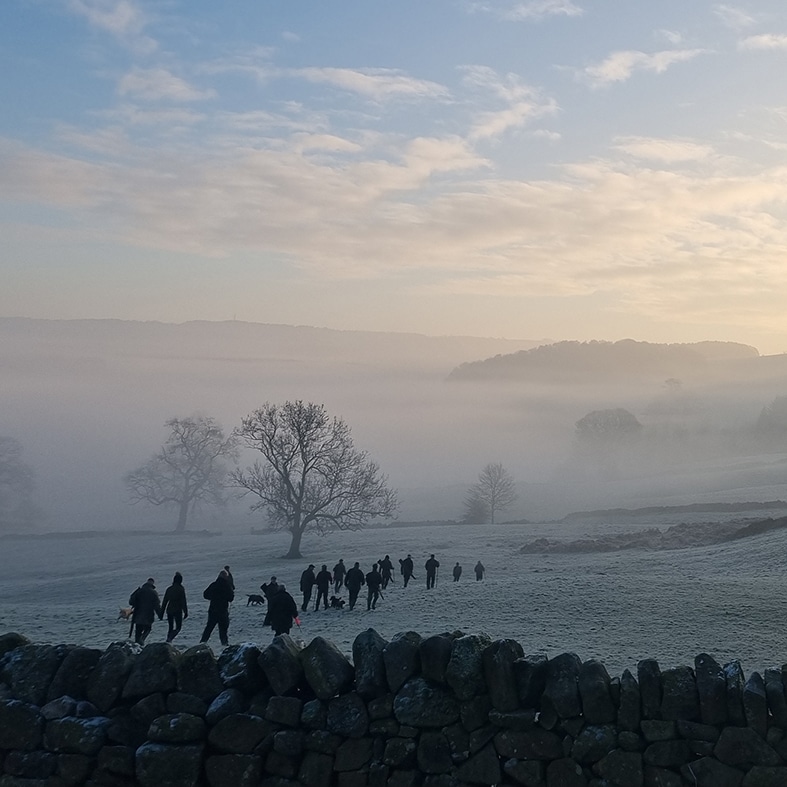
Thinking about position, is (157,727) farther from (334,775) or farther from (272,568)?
(272,568)

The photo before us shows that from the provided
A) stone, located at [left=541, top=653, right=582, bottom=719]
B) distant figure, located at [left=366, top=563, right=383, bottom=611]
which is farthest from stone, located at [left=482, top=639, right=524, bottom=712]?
distant figure, located at [left=366, top=563, right=383, bottom=611]

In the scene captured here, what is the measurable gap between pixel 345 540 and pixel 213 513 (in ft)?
216

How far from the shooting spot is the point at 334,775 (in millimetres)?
9469

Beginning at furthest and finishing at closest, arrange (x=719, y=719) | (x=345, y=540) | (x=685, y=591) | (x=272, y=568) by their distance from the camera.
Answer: (x=345, y=540) < (x=272, y=568) < (x=685, y=591) < (x=719, y=719)

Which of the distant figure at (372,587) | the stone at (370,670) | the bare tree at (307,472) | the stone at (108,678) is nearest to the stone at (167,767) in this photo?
the stone at (108,678)

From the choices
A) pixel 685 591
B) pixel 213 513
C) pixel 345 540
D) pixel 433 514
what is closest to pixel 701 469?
pixel 433 514

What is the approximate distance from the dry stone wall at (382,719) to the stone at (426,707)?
0.02 metres

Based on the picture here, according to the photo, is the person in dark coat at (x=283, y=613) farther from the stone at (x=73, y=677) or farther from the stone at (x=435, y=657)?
the stone at (x=435, y=657)

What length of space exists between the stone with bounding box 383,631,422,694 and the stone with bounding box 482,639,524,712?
82 centimetres

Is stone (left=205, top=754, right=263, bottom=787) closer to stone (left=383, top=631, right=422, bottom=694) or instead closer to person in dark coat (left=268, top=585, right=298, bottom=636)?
stone (left=383, top=631, right=422, bottom=694)

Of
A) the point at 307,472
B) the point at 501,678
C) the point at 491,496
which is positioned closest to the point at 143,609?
the point at 501,678

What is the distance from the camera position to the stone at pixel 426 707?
9.37 metres

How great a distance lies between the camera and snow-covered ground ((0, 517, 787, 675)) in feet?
66.3

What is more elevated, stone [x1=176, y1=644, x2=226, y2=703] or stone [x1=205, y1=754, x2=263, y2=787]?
stone [x1=176, y1=644, x2=226, y2=703]
